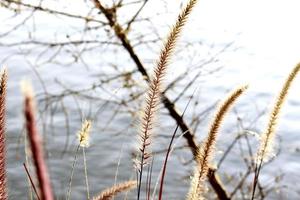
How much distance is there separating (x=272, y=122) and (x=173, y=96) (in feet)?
25.5

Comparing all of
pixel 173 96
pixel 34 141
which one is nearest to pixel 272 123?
pixel 34 141

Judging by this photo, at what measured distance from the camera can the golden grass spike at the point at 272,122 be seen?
1.76 m

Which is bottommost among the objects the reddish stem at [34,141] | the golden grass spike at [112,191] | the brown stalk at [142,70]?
the reddish stem at [34,141]

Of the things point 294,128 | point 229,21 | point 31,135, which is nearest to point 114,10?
point 31,135

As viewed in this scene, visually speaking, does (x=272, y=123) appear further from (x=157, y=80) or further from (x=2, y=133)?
(x=2, y=133)

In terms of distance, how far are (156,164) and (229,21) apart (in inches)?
180

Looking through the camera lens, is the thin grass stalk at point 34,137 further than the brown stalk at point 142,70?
No

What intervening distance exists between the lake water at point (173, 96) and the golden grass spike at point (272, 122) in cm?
343

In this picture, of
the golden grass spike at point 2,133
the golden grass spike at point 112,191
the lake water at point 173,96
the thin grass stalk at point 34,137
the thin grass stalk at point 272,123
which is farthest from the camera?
the lake water at point 173,96

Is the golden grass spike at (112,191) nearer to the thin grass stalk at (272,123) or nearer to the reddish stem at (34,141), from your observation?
the thin grass stalk at (272,123)

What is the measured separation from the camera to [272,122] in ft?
5.97

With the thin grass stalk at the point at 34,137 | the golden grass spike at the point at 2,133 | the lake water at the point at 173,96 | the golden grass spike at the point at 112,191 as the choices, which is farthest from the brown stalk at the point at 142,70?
the thin grass stalk at the point at 34,137

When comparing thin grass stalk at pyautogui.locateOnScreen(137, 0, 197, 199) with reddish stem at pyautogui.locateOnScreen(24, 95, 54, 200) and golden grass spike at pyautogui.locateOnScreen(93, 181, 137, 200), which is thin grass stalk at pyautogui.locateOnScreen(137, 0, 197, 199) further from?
reddish stem at pyautogui.locateOnScreen(24, 95, 54, 200)

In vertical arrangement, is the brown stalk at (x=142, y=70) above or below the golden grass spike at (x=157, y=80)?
above
